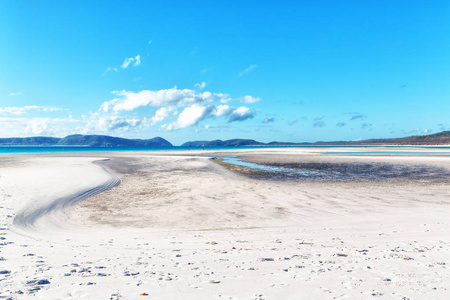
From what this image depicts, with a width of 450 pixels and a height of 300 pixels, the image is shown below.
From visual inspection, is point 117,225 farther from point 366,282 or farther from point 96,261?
point 366,282

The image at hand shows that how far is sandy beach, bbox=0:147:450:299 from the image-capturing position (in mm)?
4848

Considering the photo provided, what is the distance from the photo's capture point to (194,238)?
837cm

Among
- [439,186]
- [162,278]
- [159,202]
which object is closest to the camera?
[162,278]

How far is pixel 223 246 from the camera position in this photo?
7.54m

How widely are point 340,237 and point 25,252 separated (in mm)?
8271

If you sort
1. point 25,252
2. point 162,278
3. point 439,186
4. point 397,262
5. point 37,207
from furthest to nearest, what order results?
1. point 439,186
2. point 37,207
3. point 25,252
4. point 397,262
5. point 162,278

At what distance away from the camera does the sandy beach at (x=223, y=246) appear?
4.85 meters

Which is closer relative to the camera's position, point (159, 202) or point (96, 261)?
point (96, 261)

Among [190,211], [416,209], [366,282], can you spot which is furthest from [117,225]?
[416,209]

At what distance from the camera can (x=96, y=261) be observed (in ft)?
20.1

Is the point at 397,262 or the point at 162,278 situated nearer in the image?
the point at 162,278

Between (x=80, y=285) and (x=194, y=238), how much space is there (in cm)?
387

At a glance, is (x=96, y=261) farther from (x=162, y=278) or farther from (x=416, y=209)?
(x=416, y=209)

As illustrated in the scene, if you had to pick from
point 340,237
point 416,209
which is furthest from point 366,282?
point 416,209
